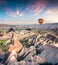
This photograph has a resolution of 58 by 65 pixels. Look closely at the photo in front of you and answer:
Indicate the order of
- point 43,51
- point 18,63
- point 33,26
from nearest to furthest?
point 18,63, point 43,51, point 33,26

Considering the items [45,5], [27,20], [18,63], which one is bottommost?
[18,63]

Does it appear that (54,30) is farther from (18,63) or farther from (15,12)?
(18,63)

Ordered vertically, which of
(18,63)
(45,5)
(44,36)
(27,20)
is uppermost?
(45,5)

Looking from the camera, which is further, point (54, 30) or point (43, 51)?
point (54, 30)

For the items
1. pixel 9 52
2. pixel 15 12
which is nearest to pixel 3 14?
pixel 15 12

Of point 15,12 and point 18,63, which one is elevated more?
point 15,12

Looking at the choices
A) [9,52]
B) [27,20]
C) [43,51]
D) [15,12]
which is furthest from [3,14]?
[43,51]

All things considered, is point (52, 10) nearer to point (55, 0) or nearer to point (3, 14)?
point (55, 0)

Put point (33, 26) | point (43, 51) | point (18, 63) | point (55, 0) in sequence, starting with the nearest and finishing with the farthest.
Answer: point (18, 63) → point (43, 51) → point (55, 0) → point (33, 26)

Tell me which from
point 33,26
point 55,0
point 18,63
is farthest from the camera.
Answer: point 33,26
